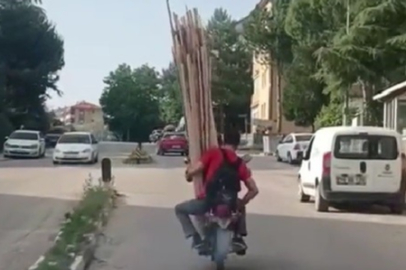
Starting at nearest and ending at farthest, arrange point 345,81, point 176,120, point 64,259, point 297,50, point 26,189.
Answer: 1. point 64,259
2. point 26,189
3. point 345,81
4. point 297,50
5. point 176,120

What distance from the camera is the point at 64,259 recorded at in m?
10.5

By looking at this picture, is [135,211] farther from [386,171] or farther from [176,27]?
[176,27]

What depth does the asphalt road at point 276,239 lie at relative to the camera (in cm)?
1159

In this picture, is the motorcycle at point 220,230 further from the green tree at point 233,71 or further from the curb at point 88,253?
the green tree at point 233,71

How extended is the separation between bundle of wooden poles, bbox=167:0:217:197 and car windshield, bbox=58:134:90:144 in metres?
30.9

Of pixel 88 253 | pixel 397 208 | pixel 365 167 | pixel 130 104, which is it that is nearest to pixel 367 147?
pixel 365 167

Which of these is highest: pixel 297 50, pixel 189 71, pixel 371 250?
pixel 297 50

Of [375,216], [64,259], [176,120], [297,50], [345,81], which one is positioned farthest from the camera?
[176,120]

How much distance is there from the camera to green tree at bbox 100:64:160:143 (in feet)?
371

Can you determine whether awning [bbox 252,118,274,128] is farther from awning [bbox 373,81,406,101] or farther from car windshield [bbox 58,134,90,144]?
awning [bbox 373,81,406,101]

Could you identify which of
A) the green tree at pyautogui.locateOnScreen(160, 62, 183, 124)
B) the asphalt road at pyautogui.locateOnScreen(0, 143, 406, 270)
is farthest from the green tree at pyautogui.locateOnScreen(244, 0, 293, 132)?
the asphalt road at pyautogui.locateOnScreen(0, 143, 406, 270)

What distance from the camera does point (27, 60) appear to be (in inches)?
2613

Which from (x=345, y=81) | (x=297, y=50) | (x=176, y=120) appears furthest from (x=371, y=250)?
(x=176, y=120)

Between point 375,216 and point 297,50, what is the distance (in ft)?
110
